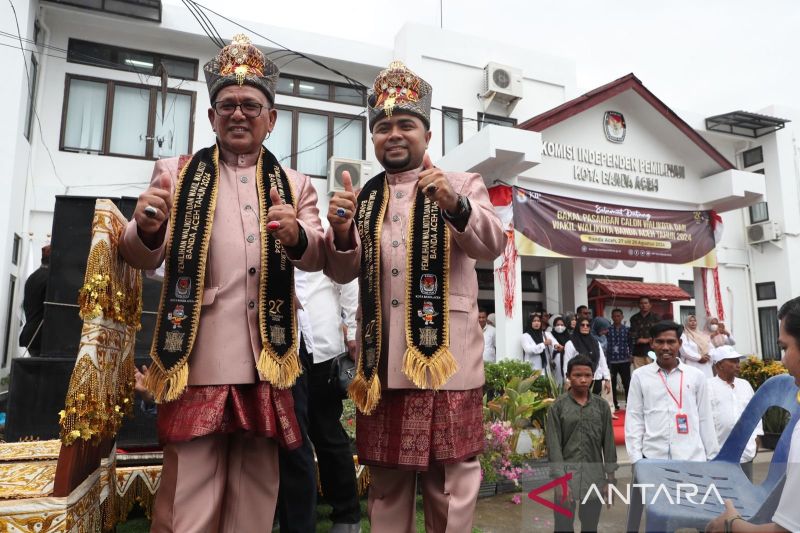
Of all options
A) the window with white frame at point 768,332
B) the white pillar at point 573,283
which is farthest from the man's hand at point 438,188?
the window with white frame at point 768,332

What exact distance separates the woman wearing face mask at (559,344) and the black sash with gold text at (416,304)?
22.3 feet

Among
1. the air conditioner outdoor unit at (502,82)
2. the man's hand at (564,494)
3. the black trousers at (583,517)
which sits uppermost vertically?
the air conditioner outdoor unit at (502,82)

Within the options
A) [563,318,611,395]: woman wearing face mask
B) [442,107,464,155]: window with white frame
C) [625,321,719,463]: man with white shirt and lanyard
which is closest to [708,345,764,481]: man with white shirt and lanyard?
[625,321,719,463]: man with white shirt and lanyard

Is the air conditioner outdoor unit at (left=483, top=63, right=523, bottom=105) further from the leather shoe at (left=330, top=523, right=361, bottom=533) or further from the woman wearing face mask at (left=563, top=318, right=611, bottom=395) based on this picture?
the leather shoe at (left=330, top=523, right=361, bottom=533)

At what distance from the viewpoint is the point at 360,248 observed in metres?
2.42

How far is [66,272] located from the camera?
14.2 feet

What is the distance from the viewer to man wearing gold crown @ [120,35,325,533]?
2.04m

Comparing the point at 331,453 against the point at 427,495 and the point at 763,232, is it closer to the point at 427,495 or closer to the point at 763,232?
the point at 427,495

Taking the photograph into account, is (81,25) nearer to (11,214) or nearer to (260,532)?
(11,214)

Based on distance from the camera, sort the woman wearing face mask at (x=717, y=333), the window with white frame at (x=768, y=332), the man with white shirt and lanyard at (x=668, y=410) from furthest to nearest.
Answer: the window with white frame at (x=768, y=332) → the woman wearing face mask at (x=717, y=333) → the man with white shirt and lanyard at (x=668, y=410)

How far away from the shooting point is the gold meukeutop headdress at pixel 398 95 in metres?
2.46

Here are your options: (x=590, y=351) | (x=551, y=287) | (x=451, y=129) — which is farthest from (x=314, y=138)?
(x=590, y=351)

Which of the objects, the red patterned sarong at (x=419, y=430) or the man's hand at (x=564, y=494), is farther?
the red patterned sarong at (x=419, y=430)

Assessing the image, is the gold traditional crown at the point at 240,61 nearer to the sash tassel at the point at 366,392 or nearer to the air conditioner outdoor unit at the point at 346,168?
the sash tassel at the point at 366,392
